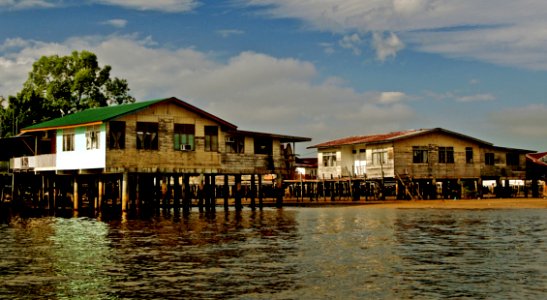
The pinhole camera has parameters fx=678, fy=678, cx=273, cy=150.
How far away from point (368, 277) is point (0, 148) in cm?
4617

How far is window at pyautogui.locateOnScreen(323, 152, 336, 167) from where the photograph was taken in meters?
69.8

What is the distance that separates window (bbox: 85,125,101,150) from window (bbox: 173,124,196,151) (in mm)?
5073

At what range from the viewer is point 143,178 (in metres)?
54.0

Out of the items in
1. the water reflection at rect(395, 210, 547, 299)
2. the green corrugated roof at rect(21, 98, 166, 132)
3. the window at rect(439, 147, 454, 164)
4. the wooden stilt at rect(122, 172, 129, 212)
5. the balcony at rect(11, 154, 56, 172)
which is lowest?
the water reflection at rect(395, 210, 547, 299)

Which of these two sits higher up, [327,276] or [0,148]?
[0,148]

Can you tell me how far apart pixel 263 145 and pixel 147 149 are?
10.6 metres

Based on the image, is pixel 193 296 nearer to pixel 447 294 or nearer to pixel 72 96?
pixel 447 294

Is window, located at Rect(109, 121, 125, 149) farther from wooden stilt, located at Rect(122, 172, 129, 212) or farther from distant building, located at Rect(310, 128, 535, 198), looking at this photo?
distant building, located at Rect(310, 128, 535, 198)

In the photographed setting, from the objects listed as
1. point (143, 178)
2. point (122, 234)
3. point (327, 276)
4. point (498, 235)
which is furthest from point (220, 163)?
point (327, 276)

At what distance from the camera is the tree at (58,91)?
71250mm

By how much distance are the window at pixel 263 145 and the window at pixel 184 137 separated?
20.2ft

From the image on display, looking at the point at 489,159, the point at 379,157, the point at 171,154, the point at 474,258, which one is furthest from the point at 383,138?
the point at 474,258

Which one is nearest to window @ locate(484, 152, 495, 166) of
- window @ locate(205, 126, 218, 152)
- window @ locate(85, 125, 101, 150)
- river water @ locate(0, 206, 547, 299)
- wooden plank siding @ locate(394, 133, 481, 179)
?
wooden plank siding @ locate(394, 133, 481, 179)

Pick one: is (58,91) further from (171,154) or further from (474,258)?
(474,258)
